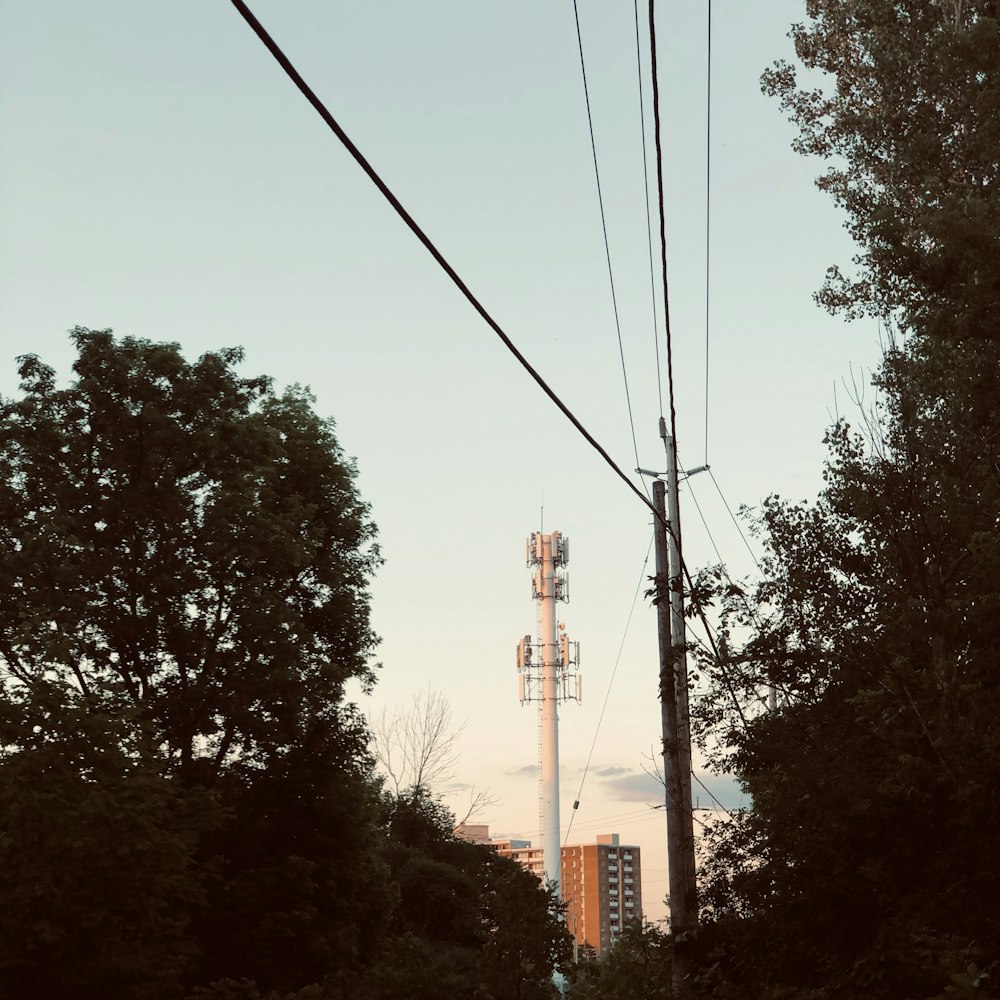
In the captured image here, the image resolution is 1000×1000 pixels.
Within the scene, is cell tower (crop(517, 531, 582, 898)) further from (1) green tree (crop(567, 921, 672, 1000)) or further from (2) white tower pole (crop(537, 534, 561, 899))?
(1) green tree (crop(567, 921, 672, 1000))

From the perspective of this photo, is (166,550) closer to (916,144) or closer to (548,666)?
(916,144)

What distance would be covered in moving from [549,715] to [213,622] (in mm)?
66143

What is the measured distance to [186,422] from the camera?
105ft

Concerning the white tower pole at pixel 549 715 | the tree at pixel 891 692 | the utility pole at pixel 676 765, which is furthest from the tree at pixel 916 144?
the white tower pole at pixel 549 715

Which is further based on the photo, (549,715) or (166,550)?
(549,715)

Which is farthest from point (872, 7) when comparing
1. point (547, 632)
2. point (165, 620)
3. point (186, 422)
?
point (547, 632)

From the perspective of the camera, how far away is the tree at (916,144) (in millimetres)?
17516

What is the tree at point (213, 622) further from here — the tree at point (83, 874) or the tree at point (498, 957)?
the tree at point (83, 874)

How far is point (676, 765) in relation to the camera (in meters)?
16.0

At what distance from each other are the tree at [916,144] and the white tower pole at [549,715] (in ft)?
179

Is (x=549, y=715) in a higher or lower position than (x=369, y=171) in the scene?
higher

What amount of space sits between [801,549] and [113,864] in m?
12.1

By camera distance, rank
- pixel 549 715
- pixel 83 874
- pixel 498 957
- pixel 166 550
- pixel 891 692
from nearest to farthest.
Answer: pixel 891 692
pixel 83 874
pixel 498 957
pixel 166 550
pixel 549 715

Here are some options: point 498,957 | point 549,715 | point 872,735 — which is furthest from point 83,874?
point 549,715
